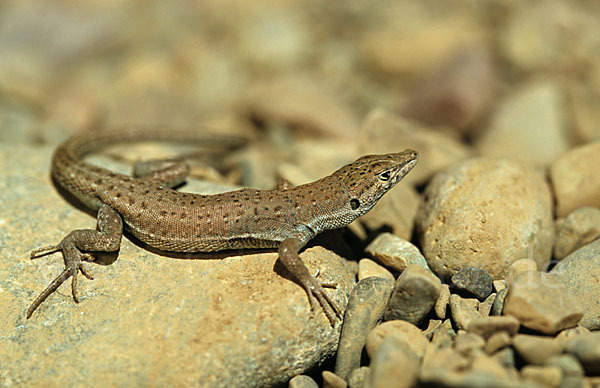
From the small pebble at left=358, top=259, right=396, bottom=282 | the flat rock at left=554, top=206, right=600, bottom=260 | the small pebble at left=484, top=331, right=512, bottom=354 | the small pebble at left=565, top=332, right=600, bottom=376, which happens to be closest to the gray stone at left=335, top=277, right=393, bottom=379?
the small pebble at left=358, top=259, right=396, bottom=282

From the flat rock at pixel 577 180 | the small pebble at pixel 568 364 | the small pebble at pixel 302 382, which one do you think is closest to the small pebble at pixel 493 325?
the small pebble at pixel 568 364

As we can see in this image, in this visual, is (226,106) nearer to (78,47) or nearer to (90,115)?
(90,115)

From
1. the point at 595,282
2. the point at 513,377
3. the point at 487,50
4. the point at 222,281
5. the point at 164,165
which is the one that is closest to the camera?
the point at 513,377

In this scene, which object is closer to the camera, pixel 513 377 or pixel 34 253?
pixel 513 377

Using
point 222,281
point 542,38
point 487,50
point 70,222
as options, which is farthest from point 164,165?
point 542,38

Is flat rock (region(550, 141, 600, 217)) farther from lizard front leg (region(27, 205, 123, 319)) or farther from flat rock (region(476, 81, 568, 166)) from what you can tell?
lizard front leg (region(27, 205, 123, 319))

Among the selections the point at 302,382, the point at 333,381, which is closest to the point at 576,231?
the point at 333,381

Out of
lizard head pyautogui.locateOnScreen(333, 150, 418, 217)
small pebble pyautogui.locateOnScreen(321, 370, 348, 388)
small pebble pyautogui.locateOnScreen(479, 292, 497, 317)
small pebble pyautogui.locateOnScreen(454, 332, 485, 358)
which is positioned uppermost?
lizard head pyautogui.locateOnScreen(333, 150, 418, 217)

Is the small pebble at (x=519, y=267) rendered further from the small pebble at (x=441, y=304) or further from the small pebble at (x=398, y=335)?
the small pebble at (x=398, y=335)

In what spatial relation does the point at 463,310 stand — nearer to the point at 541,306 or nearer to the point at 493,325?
the point at 493,325
